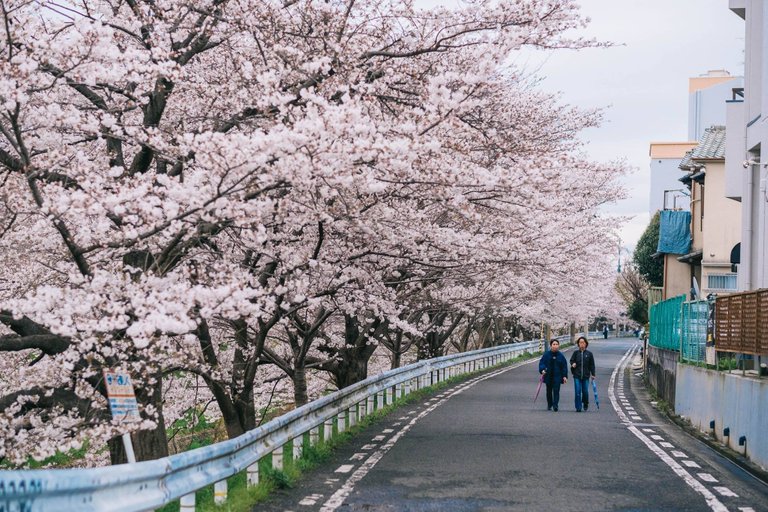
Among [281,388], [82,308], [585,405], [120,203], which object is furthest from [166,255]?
[281,388]

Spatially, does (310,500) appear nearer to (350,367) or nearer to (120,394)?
(120,394)

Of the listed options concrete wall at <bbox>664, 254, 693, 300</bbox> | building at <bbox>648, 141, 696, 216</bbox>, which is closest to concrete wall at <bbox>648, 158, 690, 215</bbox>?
building at <bbox>648, 141, 696, 216</bbox>

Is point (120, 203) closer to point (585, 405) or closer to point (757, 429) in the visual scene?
point (757, 429)

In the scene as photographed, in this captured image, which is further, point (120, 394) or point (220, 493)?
point (220, 493)

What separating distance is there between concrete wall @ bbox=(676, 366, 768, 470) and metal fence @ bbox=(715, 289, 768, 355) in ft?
1.66

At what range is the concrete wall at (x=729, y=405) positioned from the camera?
14.1m

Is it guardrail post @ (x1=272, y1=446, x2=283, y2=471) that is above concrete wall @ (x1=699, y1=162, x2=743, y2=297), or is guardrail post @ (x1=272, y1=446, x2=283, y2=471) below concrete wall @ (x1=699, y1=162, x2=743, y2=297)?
below

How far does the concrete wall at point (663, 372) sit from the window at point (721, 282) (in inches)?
400

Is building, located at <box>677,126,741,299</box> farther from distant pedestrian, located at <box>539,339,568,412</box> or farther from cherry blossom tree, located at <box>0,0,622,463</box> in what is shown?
cherry blossom tree, located at <box>0,0,622,463</box>

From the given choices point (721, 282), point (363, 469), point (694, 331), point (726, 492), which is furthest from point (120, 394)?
point (721, 282)

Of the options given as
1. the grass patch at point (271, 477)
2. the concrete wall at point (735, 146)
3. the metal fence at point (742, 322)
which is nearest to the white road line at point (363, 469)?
the grass patch at point (271, 477)

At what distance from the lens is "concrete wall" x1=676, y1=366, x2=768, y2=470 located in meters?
14.1

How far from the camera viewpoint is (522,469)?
13016 millimetres

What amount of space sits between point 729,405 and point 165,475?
11.5 m
